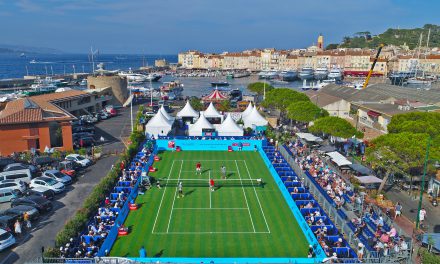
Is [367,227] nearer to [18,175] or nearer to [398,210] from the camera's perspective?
[398,210]

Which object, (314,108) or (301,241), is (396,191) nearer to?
(301,241)

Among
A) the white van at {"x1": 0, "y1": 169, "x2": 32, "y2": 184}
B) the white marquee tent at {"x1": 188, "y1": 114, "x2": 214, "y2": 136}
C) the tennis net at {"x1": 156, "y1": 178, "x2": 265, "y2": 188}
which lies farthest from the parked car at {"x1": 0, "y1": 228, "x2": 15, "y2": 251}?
the white marquee tent at {"x1": 188, "y1": 114, "x2": 214, "y2": 136}

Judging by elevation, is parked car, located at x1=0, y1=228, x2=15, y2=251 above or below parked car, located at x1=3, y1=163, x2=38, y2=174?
below

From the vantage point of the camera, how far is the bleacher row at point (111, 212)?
18.9 metres

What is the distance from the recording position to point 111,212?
894 inches

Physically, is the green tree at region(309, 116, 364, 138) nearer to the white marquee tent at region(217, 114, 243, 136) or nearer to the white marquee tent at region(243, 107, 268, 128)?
the white marquee tent at region(243, 107, 268, 128)

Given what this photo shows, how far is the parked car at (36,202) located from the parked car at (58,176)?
13.4 feet

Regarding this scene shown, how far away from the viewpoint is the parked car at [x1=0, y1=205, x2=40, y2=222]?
22156mm

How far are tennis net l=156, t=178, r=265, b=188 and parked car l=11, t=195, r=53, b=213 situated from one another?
8.24 m

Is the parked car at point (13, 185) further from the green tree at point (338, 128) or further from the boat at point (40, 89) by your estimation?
the boat at point (40, 89)

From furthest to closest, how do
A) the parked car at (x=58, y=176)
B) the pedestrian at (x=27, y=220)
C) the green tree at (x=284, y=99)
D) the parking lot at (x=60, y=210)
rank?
the green tree at (x=284, y=99), the parked car at (x=58, y=176), the pedestrian at (x=27, y=220), the parking lot at (x=60, y=210)

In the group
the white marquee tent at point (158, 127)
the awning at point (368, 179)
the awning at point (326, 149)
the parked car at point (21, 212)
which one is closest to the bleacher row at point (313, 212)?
the awning at point (368, 179)

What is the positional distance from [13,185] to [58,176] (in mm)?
3195

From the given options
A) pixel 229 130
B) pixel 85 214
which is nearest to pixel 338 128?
A: pixel 229 130
